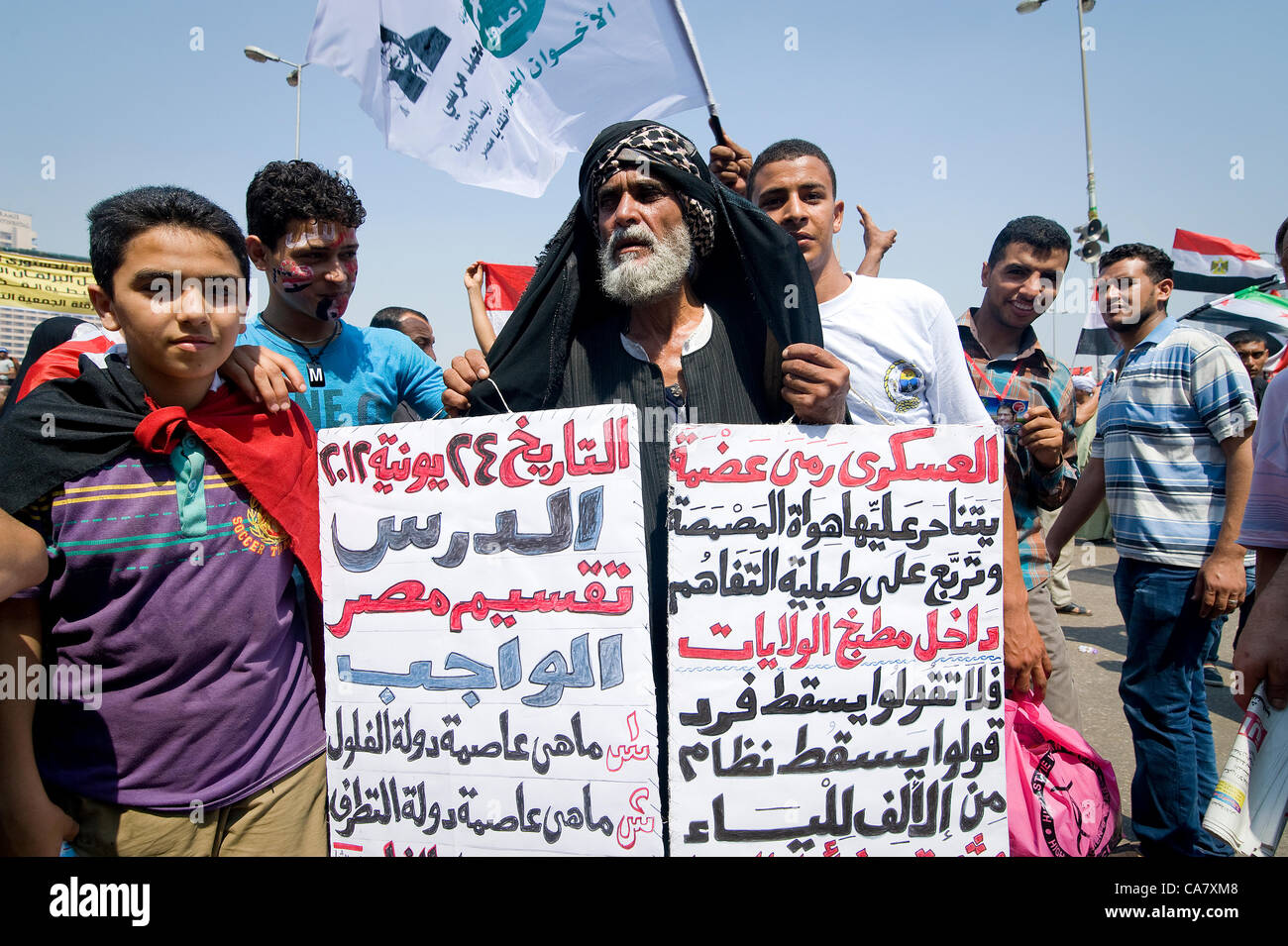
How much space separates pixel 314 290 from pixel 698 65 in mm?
1792

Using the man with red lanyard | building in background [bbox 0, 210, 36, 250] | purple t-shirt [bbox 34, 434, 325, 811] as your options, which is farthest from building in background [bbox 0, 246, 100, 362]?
the man with red lanyard

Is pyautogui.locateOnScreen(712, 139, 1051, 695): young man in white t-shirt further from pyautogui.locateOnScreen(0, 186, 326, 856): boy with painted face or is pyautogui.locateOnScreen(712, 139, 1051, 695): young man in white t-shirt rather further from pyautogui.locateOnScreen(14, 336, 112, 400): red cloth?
pyautogui.locateOnScreen(14, 336, 112, 400): red cloth

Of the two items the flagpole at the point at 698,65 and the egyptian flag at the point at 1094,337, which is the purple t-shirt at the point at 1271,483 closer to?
the flagpole at the point at 698,65

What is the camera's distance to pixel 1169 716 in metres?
3.27

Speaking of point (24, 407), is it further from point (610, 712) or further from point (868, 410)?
point (868, 410)

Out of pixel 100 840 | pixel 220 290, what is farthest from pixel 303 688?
pixel 220 290

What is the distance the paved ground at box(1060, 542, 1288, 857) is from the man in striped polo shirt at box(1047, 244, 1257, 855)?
0.41 meters

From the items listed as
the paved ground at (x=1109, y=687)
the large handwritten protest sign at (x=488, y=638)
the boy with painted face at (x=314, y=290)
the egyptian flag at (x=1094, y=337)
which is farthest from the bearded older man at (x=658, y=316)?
the egyptian flag at (x=1094, y=337)

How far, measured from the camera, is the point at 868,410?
2479mm

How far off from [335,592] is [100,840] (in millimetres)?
769

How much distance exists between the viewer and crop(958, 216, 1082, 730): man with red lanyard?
10.3 feet

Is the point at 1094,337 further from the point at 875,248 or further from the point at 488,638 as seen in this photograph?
the point at 488,638

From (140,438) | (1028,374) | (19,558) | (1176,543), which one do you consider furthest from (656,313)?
(1176,543)

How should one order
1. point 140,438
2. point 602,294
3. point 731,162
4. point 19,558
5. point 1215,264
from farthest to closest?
point 1215,264 → point 731,162 → point 602,294 → point 140,438 → point 19,558
